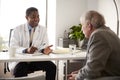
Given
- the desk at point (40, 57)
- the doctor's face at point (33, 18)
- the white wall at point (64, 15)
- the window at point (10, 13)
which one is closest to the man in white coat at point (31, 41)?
the doctor's face at point (33, 18)

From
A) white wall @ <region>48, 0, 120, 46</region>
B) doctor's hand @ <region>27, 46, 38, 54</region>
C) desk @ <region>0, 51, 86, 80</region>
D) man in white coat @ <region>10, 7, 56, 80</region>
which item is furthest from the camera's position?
white wall @ <region>48, 0, 120, 46</region>

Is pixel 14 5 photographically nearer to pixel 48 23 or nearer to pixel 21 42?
pixel 48 23

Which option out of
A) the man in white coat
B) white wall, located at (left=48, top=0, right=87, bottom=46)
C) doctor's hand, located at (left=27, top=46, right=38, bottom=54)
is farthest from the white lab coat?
white wall, located at (left=48, top=0, right=87, bottom=46)

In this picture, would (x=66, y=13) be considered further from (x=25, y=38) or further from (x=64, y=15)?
(x=25, y=38)

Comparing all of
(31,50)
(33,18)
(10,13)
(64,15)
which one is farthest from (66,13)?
(31,50)

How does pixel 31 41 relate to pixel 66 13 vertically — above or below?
below

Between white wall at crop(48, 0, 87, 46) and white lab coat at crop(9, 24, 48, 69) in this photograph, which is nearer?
white lab coat at crop(9, 24, 48, 69)

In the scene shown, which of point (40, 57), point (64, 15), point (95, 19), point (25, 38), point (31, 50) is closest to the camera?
point (95, 19)

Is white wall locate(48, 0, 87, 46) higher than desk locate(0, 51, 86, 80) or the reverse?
higher

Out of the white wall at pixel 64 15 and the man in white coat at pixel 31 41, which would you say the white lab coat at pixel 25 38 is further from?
the white wall at pixel 64 15

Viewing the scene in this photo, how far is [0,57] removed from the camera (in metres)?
2.63

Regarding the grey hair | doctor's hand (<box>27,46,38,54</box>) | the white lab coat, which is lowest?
doctor's hand (<box>27,46,38,54</box>)

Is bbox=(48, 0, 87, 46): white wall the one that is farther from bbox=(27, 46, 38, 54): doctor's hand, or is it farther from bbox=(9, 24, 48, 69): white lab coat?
bbox=(27, 46, 38, 54): doctor's hand

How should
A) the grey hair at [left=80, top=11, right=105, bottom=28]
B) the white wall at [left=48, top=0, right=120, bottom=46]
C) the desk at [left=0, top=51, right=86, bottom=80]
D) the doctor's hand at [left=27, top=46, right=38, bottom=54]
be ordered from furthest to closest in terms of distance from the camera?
the white wall at [left=48, top=0, right=120, bottom=46], the doctor's hand at [left=27, top=46, right=38, bottom=54], the desk at [left=0, top=51, right=86, bottom=80], the grey hair at [left=80, top=11, right=105, bottom=28]
